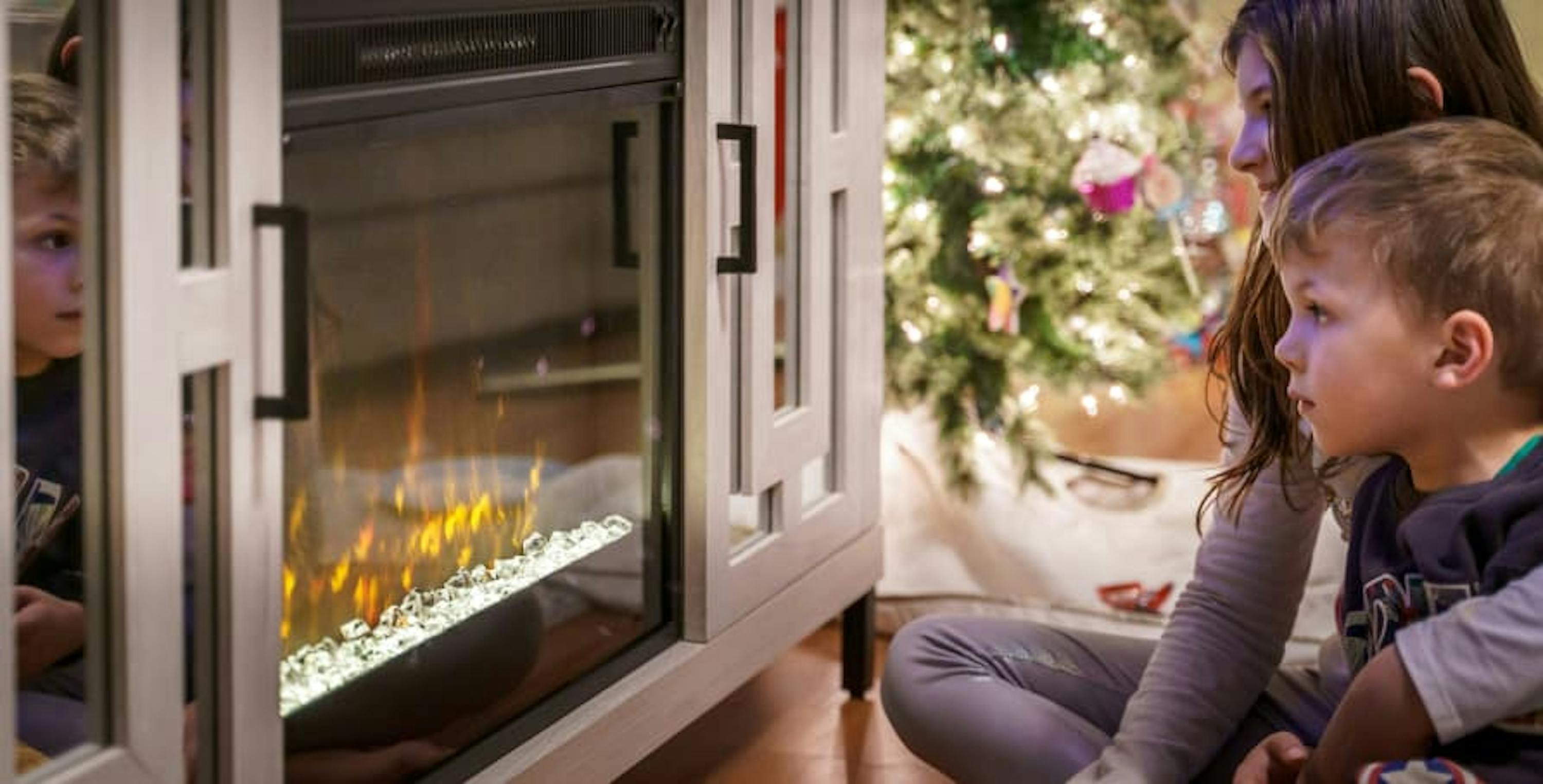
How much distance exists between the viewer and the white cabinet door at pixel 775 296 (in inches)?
86.2

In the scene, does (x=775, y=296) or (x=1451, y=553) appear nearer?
(x=1451, y=553)

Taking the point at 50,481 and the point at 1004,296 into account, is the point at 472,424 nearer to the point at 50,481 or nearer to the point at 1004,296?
the point at 50,481

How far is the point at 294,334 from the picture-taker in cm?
155

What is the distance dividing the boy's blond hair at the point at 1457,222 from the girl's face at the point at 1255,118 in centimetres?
18

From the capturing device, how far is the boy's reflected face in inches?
54.5

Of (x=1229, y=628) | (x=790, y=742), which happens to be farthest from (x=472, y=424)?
(x=790, y=742)

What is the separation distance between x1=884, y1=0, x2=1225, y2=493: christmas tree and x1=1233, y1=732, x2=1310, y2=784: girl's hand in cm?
138

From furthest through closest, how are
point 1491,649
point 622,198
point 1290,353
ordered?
point 622,198, point 1290,353, point 1491,649

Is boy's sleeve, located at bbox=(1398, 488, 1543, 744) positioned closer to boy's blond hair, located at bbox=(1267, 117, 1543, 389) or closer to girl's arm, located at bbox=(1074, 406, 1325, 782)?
boy's blond hair, located at bbox=(1267, 117, 1543, 389)

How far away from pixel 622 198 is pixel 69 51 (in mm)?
789

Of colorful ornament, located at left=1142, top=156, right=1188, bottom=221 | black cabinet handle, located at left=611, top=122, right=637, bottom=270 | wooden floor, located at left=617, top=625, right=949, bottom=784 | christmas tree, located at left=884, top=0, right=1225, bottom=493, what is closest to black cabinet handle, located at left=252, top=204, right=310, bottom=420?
black cabinet handle, located at left=611, top=122, right=637, bottom=270

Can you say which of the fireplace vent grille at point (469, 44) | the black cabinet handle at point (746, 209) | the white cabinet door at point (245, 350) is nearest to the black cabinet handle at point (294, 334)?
the white cabinet door at point (245, 350)

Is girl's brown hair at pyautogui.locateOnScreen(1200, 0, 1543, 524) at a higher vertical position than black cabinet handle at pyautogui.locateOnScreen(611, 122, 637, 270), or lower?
higher

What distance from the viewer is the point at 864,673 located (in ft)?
9.00
